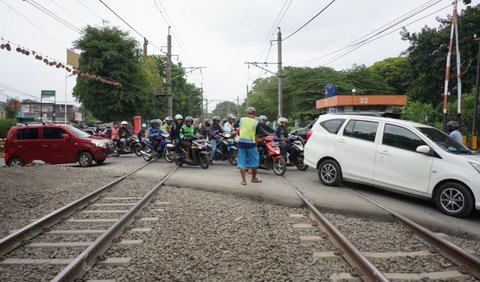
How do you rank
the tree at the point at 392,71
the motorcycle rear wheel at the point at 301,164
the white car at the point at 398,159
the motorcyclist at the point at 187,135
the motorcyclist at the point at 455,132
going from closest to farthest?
the white car at the point at 398,159 → the motorcyclist at the point at 455,132 → the motorcycle rear wheel at the point at 301,164 → the motorcyclist at the point at 187,135 → the tree at the point at 392,71

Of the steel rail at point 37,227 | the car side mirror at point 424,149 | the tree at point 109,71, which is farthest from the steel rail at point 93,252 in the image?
the tree at point 109,71

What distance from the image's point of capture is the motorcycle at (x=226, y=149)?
13.9m

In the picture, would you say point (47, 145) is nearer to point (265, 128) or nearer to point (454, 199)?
point (265, 128)

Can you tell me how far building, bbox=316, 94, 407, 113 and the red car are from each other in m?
19.3

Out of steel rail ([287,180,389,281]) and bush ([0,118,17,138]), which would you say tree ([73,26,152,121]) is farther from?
steel rail ([287,180,389,281])

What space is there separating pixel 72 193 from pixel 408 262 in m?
6.99

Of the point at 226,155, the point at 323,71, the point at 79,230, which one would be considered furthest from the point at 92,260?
the point at 323,71

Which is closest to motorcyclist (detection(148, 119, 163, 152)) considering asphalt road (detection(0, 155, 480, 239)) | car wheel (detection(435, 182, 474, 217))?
asphalt road (detection(0, 155, 480, 239))

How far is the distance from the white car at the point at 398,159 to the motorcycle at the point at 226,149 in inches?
173

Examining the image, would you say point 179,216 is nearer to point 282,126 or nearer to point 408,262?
point 408,262

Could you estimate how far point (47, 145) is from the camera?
1380cm

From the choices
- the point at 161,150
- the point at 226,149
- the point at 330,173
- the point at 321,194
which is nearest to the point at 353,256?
the point at 321,194

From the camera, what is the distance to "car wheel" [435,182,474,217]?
653cm

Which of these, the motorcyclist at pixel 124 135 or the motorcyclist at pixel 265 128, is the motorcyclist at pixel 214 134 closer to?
the motorcyclist at pixel 265 128
